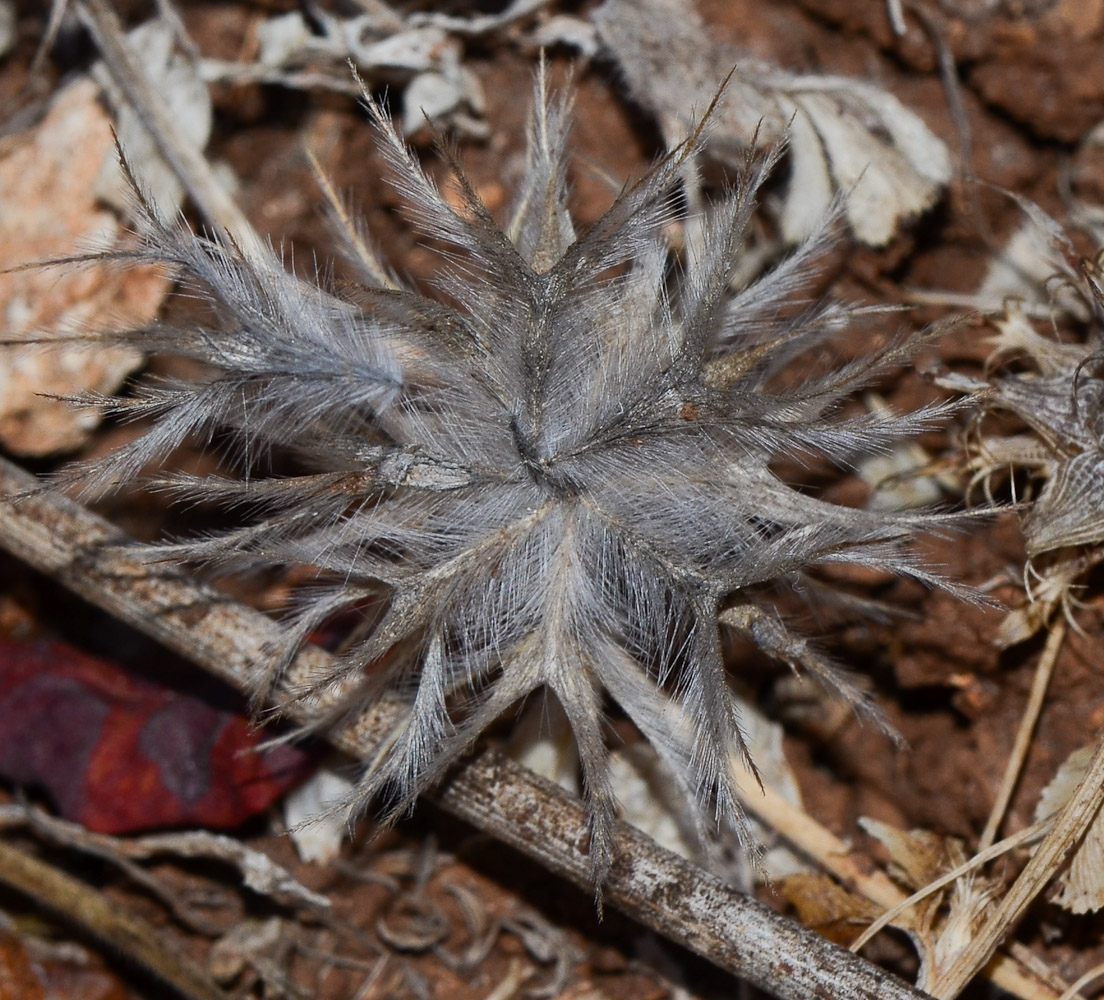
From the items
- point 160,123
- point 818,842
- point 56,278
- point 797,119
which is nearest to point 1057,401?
point 797,119

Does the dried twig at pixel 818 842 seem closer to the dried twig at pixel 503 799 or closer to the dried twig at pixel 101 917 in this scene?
the dried twig at pixel 503 799

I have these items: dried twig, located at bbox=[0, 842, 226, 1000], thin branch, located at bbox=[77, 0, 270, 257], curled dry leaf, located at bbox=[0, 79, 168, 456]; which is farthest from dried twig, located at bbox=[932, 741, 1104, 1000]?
curled dry leaf, located at bbox=[0, 79, 168, 456]

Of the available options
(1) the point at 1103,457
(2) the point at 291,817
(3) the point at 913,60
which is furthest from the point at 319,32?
(1) the point at 1103,457

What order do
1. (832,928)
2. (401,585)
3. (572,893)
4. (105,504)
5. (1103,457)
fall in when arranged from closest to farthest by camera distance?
(401,585) → (1103,457) → (832,928) → (572,893) → (105,504)

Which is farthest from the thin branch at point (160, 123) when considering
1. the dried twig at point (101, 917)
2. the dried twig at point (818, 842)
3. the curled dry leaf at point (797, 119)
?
the dried twig at point (818, 842)

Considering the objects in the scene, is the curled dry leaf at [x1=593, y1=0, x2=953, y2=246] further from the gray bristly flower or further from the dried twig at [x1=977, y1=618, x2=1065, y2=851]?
the dried twig at [x1=977, y1=618, x2=1065, y2=851]

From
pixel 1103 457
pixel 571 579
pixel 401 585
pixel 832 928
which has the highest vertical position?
pixel 401 585

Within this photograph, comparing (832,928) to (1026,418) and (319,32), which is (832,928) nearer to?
(1026,418)
